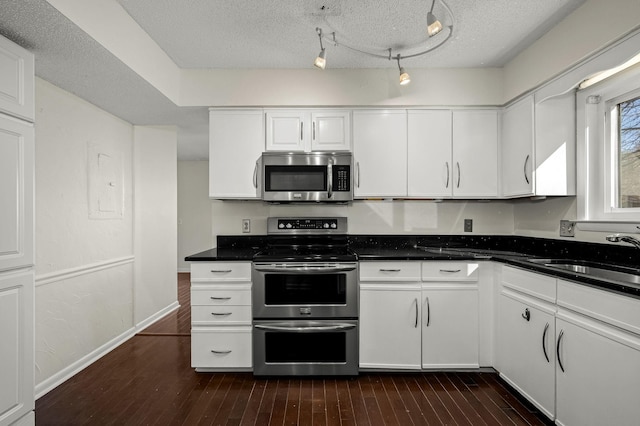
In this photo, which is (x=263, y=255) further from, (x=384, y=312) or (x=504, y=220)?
(x=504, y=220)

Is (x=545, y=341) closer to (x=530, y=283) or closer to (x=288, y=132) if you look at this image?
(x=530, y=283)

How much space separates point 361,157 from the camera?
2.95m

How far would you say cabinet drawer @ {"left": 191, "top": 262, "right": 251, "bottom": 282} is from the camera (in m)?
2.59

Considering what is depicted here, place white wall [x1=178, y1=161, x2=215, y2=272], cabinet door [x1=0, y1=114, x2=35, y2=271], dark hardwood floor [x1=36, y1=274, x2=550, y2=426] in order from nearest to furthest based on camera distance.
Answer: cabinet door [x1=0, y1=114, x2=35, y2=271], dark hardwood floor [x1=36, y1=274, x2=550, y2=426], white wall [x1=178, y1=161, x2=215, y2=272]

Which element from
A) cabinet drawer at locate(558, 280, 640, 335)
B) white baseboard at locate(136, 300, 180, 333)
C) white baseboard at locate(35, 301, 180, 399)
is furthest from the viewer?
white baseboard at locate(136, 300, 180, 333)

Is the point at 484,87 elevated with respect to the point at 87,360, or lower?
elevated

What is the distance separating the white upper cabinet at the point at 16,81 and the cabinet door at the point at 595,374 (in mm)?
3105

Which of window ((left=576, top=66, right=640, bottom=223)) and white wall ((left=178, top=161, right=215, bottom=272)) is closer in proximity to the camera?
window ((left=576, top=66, right=640, bottom=223))

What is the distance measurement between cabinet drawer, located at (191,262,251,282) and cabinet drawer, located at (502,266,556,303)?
184cm

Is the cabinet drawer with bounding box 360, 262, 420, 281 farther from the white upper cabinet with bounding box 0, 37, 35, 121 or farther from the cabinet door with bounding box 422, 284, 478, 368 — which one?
the white upper cabinet with bounding box 0, 37, 35, 121

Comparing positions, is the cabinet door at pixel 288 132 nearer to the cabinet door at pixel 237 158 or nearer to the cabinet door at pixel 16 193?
the cabinet door at pixel 237 158

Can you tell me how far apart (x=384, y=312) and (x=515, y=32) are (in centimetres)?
219

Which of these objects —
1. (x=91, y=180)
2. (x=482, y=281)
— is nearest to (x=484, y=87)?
(x=482, y=281)

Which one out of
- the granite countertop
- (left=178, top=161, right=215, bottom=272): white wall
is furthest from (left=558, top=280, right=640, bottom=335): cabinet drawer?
(left=178, top=161, right=215, bottom=272): white wall
